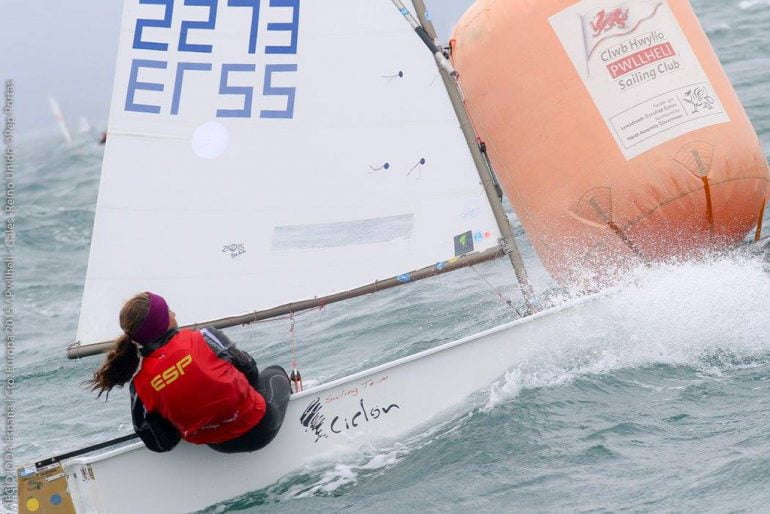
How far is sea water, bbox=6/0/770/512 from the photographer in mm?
3752

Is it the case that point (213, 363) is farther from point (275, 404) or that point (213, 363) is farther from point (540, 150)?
point (540, 150)

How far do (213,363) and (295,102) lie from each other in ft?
4.41

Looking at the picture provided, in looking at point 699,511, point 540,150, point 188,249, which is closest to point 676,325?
point 540,150

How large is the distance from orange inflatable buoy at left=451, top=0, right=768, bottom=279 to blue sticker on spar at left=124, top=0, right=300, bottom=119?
3.15 ft

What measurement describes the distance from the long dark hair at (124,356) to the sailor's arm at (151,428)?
6 cm

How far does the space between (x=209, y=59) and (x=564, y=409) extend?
2063 millimetres

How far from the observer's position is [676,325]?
476 centimetres

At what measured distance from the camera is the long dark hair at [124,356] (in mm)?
3760

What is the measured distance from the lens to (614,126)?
4.91 meters

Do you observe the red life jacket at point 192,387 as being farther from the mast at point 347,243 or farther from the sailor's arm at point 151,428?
the mast at point 347,243

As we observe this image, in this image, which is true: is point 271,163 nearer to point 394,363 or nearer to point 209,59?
point 209,59

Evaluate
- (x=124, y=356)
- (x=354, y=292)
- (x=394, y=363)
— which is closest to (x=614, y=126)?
(x=354, y=292)

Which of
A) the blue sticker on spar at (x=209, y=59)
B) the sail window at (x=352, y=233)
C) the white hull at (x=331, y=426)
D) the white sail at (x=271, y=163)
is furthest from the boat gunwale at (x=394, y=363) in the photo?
the blue sticker on spar at (x=209, y=59)

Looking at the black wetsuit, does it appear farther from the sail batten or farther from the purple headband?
the sail batten
